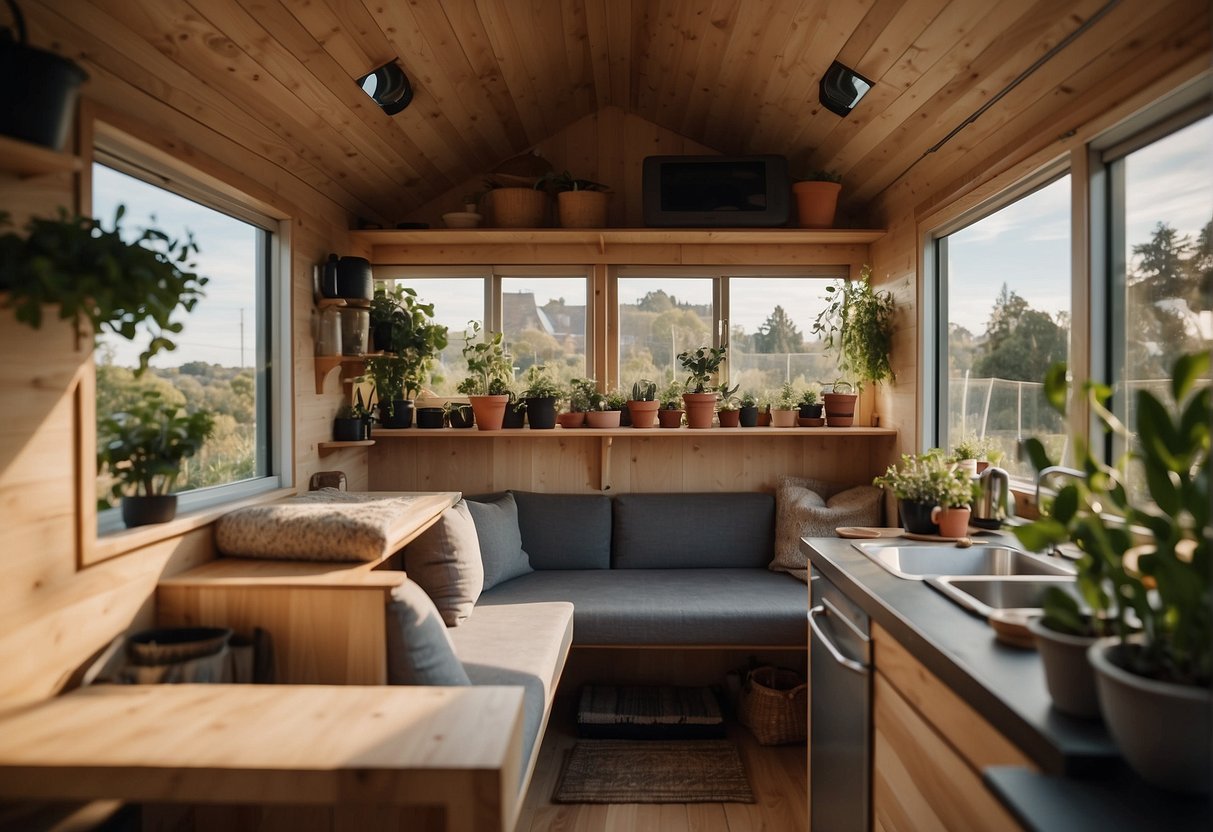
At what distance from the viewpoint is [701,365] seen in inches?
135

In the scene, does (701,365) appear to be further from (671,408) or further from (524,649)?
(524,649)

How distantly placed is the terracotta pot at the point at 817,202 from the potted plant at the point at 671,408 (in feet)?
3.09

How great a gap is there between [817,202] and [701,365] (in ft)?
2.88

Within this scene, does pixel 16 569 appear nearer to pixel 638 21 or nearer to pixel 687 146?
pixel 638 21

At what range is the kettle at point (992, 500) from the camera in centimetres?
215

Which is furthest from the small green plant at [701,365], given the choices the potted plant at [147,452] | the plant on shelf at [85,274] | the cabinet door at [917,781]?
the plant on shelf at [85,274]

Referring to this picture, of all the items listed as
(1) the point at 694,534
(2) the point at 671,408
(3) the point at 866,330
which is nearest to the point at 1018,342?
(3) the point at 866,330

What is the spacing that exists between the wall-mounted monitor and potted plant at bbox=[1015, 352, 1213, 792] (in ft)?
8.05

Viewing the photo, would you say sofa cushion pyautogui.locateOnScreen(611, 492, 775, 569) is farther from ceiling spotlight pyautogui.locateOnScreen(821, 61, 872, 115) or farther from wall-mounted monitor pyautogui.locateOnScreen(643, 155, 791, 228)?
ceiling spotlight pyautogui.locateOnScreen(821, 61, 872, 115)

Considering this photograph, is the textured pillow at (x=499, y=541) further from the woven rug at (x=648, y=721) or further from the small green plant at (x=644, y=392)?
the small green plant at (x=644, y=392)

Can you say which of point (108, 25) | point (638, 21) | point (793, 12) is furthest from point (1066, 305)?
point (108, 25)

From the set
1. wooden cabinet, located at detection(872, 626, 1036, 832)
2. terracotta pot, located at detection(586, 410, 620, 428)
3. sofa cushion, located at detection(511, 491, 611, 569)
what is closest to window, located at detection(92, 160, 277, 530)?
sofa cushion, located at detection(511, 491, 611, 569)

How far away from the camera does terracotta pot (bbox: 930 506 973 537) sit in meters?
2.28

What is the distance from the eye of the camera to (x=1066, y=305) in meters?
2.14
